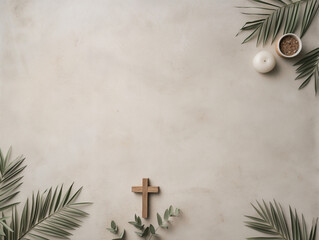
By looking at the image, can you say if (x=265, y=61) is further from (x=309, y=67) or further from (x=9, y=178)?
(x=9, y=178)

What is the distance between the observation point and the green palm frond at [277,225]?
2.06 m

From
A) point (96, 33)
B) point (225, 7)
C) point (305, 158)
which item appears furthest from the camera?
point (96, 33)

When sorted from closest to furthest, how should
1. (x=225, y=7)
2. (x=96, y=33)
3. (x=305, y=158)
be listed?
1. (x=305, y=158)
2. (x=225, y=7)
3. (x=96, y=33)

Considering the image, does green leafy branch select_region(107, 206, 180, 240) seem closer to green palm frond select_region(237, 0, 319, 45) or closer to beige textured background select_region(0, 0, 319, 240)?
beige textured background select_region(0, 0, 319, 240)

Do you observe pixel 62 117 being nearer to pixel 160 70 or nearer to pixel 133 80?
pixel 133 80

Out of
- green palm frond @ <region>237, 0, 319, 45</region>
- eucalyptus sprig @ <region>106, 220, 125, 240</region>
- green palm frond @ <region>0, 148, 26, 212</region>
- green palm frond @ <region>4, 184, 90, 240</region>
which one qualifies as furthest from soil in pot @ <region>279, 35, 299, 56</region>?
green palm frond @ <region>0, 148, 26, 212</region>

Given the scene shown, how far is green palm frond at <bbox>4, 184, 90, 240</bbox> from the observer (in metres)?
2.30

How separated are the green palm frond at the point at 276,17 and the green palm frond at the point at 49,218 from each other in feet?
6.51

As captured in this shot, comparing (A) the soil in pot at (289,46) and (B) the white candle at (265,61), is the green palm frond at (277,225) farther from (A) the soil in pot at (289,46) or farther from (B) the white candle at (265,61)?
(A) the soil in pot at (289,46)

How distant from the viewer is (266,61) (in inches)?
84.6

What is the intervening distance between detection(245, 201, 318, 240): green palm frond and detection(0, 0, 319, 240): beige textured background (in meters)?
0.06

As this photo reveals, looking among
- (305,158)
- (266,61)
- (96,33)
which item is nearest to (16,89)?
(96,33)

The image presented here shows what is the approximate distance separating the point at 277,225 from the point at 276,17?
1.62 meters

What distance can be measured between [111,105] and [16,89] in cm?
92
